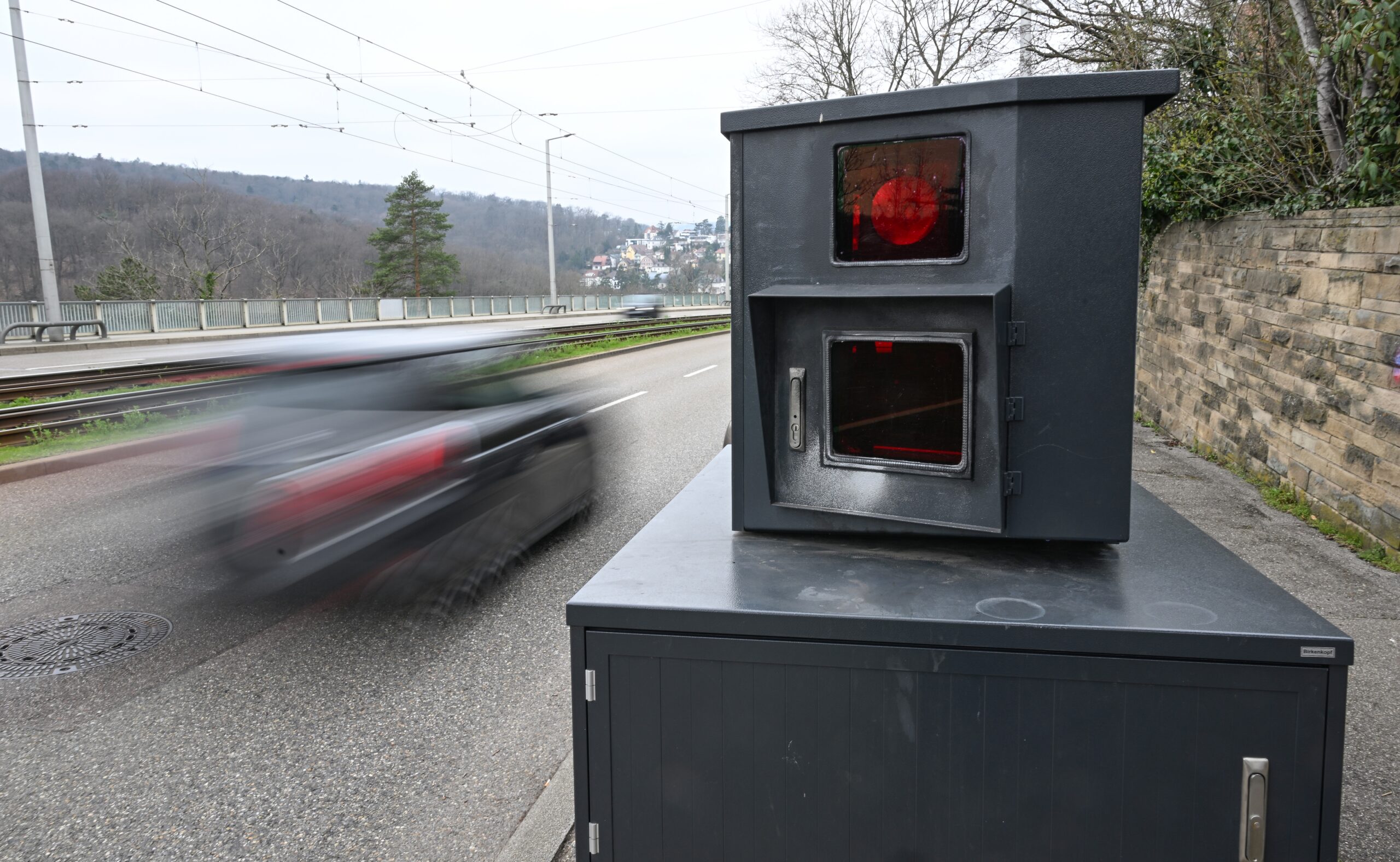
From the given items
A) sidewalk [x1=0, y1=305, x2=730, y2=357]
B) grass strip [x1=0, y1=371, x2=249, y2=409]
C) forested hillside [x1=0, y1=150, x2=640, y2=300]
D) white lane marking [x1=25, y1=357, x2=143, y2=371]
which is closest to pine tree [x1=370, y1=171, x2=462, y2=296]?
forested hillside [x1=0, y1=150, x2=640, y2=300]

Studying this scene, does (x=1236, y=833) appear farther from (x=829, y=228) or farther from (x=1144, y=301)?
(x=1144, y=301)

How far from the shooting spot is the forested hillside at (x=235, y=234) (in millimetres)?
56250

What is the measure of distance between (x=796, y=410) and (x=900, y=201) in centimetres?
63

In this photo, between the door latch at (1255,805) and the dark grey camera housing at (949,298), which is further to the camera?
the dark grey camera housing at (949,298)

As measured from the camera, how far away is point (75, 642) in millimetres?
4980

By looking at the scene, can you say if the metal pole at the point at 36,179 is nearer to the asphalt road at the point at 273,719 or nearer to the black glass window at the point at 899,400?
the asphalt road at the point at 273,719

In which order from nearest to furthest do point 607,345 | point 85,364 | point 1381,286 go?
point 1381,286 → point 85,364 → point 607,345

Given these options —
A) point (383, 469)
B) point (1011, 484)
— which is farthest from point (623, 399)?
point (1011, 484)

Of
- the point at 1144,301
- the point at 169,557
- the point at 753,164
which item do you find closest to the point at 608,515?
the point at 169,557

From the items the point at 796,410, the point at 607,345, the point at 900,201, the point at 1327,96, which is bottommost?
the point at 607,345

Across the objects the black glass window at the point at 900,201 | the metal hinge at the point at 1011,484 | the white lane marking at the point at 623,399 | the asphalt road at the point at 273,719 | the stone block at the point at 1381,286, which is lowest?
the asphalt road at the point at 273,719

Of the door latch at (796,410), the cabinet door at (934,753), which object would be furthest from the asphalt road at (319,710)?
the door latch at (796,410)

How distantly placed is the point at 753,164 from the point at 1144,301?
1159cm

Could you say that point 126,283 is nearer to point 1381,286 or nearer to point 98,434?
point 98,434
